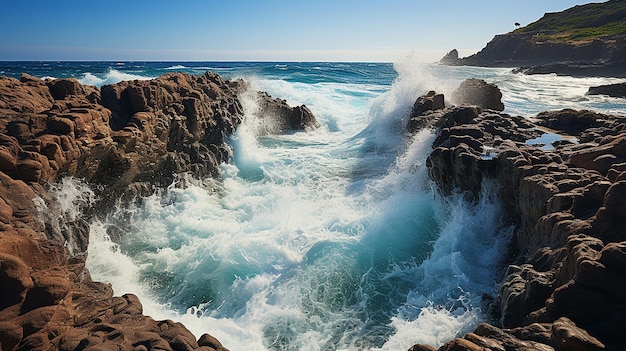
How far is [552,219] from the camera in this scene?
6.50 metres

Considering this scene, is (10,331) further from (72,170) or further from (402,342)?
(402,342)

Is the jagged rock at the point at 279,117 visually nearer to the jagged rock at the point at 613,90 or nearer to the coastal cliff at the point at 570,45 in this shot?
the jagged rock at the point at 613,90

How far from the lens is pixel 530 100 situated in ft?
103

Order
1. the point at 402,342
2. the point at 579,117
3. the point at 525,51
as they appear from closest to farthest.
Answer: the point at 402,342
the point at 579,117
the point at 525,51

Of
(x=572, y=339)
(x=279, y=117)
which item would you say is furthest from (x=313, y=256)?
(x=279, y=117)

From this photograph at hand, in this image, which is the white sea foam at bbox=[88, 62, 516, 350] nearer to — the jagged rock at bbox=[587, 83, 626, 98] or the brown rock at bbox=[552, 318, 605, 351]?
the brown rock at bbox=[552, 318, 605, 351]

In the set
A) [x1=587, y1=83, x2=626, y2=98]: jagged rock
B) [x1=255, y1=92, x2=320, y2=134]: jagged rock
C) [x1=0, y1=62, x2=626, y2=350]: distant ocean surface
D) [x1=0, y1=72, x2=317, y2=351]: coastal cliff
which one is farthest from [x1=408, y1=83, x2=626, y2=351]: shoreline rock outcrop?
[x1=587, y1=83, x2=626, y2=98]: jagged rock

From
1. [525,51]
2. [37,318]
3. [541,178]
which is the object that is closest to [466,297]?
[541,178]

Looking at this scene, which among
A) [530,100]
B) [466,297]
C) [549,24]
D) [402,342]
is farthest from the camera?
[549,24]

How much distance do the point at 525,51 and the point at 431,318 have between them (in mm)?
88647

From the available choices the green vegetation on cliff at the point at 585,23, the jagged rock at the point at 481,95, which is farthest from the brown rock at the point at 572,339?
the green vegetation on cliff at the point at 585,23

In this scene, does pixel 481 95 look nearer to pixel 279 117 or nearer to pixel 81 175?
pixel 279 117

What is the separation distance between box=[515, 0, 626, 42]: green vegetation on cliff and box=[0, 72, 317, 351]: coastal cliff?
7088 cm

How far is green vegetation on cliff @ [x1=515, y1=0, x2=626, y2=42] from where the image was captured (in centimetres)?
6781
